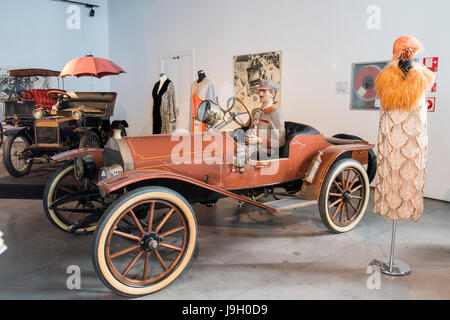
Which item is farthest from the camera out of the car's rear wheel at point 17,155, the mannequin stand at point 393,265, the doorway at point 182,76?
the doorway at point 182,76

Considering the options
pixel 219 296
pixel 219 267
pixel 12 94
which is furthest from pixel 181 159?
pixel 12 94

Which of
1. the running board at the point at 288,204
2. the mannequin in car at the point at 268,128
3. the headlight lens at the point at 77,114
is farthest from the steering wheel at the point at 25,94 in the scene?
the running board at the point at 288,204

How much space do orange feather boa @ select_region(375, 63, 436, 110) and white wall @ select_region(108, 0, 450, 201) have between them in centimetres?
236

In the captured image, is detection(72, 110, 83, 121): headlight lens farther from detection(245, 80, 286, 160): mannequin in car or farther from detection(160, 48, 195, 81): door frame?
detection(245, 80, 286, 160): mannequin in car

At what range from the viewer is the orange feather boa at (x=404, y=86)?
92.9 inches

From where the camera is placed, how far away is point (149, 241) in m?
2.36

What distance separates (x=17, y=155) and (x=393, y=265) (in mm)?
4980

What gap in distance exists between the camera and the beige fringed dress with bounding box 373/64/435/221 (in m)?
2.39

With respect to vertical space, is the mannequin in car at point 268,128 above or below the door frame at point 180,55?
below

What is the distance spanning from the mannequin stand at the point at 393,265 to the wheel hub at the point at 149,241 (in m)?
1.64

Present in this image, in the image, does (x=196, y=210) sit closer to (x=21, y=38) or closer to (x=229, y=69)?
(x=229, y=69)

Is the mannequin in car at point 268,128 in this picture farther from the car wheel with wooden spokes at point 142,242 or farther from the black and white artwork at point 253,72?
the black and white artwork at point 253,72

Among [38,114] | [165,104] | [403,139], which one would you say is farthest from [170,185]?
[165,104]

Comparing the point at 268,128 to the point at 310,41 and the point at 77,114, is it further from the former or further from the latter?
the point at 77,114
